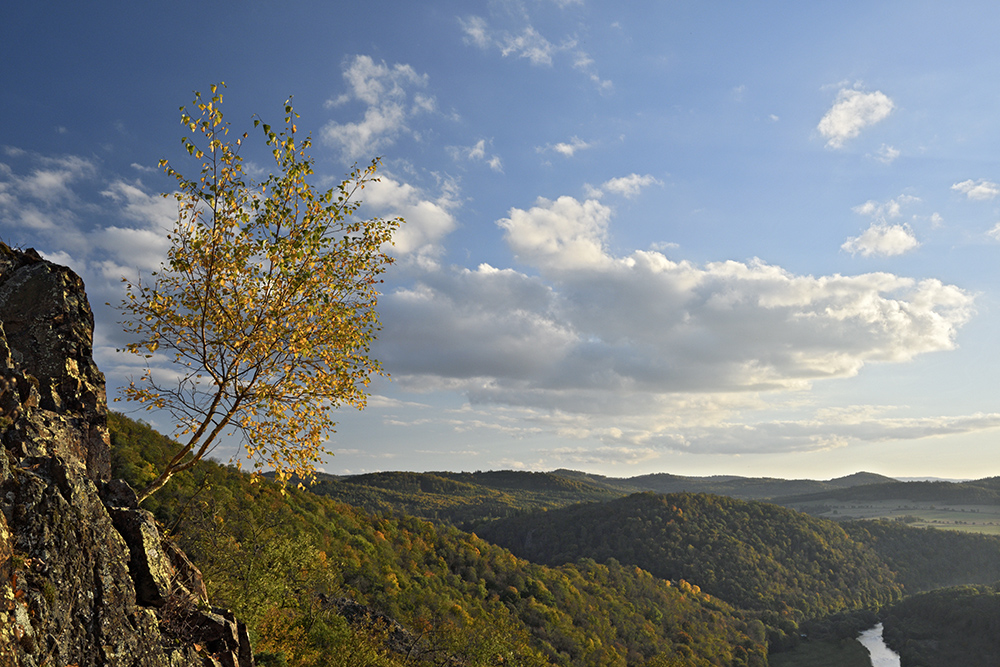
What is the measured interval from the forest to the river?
3.85 metres

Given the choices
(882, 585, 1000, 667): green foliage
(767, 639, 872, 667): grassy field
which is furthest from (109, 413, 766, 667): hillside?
(882, 585, 1000, 667): green foliage

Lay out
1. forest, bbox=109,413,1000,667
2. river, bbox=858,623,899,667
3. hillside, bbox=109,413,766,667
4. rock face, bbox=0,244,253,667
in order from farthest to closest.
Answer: river, bbox=858,623,899,667 < forest, bbox=109,413,1000,667 < hillside, bbox=109,413,766,667 < rock face, bbox=0,244,253,667

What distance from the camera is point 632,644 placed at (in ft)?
358

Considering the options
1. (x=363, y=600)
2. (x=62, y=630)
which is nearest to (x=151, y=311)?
(x=62, y=630)

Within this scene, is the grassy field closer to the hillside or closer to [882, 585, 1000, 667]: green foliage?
the hillside

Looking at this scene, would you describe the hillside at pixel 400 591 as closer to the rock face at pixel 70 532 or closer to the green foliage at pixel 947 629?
the rock face at pixel 70 532

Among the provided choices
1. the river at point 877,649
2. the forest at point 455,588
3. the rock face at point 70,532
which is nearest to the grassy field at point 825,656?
the river at point 877,649

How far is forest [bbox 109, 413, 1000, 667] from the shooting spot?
1098 inches

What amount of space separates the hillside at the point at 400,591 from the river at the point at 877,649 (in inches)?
1123

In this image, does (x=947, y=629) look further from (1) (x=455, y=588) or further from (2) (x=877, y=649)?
(1) (x=455, y=588)

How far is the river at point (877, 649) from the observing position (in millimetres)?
139413

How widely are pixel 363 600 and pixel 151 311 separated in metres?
53.8

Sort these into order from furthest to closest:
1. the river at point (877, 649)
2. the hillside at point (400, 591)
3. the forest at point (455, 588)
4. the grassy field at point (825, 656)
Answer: the river at point (877, 649)
the grassy field at point (825, 656)
the forest at point (455, 588)
the hillside at point (400, 591)

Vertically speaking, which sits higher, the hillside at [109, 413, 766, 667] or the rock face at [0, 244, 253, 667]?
the rock face at [0, 244, 253, 667]
